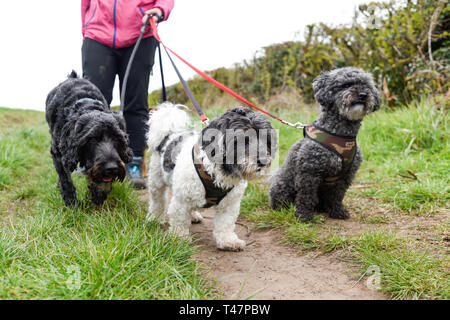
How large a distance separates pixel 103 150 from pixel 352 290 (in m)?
2.21

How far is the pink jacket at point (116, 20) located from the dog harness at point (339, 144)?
2.22 meters

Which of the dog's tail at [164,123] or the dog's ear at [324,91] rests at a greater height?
the dog's ear at [324,91]

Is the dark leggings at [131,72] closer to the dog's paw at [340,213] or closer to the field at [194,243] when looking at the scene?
the field at [194,243]

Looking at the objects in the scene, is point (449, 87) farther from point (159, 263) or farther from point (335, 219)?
point (159, 263)

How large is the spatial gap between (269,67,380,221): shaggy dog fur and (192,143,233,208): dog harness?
1.05m

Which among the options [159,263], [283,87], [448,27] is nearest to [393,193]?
[159,263]

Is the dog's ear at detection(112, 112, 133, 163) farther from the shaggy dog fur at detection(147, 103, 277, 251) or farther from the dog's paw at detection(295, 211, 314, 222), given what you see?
the dog's paw at detection(295, 211, 314, 222)

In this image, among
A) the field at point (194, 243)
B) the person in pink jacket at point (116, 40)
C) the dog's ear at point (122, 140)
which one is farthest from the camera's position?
the person in pink jacket at point (116, 40)

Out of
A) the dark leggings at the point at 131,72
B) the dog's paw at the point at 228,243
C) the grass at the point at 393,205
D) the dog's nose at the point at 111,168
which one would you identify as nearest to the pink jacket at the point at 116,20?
the dark leggings at the point at 131,72

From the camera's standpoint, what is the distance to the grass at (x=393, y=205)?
2.28 metres

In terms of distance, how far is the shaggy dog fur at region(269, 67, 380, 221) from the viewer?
3.28 metres

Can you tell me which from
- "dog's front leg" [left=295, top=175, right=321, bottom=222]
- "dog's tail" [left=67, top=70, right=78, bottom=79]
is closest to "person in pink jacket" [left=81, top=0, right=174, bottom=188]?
"dog's tail" [left=67, top=70, right=78, bottom=79]

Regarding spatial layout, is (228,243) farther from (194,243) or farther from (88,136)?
(88,136)

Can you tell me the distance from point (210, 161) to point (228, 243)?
2.63 ft
